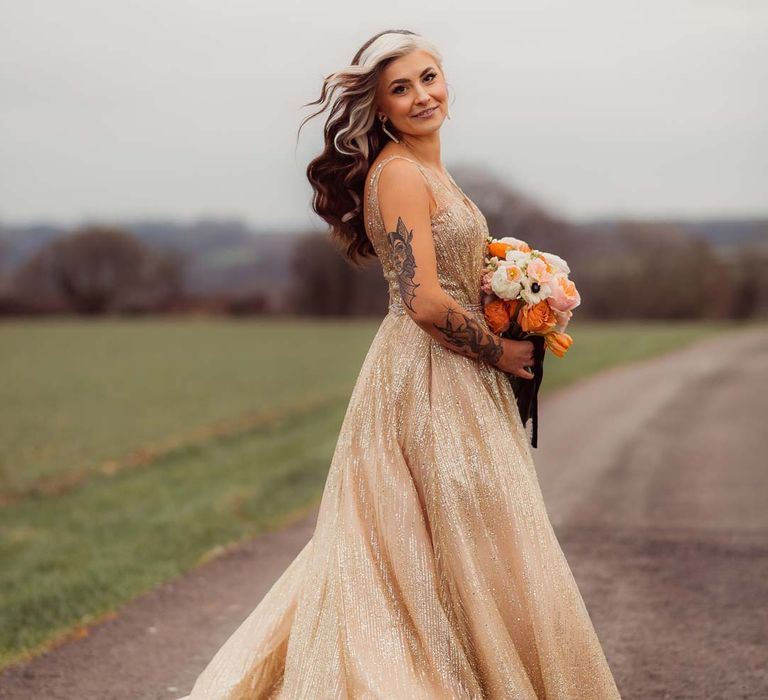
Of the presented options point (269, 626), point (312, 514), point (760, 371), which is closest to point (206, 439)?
point (312, 514)

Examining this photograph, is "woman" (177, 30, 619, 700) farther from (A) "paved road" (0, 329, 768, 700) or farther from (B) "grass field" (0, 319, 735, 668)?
(B) "grass field" (0, 319, 735, 668)

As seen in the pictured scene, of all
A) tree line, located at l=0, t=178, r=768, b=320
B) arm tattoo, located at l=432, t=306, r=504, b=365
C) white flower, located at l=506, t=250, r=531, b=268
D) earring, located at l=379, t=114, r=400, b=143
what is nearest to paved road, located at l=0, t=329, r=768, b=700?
arm tattoo, located at l=432, t=306, r=504, b=365

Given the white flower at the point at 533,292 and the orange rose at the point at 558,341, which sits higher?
the white flower at the point at 533,292

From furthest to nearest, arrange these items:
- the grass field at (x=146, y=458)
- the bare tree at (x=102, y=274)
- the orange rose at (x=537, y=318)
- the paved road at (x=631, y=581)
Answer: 1. the bare tree at (x=102, y=274)
2. the grass field at (x=146, y=458)
3. the paved road at (x=631, y=581)
4. the orange rose at (x=537, y=318)

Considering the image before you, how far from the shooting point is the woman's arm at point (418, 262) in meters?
3.57

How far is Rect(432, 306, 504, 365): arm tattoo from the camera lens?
3627mm

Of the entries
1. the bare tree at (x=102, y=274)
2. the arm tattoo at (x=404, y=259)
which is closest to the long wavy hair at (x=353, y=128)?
the arm tattoo at (x=404, y=259)

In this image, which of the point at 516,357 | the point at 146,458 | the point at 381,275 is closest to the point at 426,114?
the point at 516,357

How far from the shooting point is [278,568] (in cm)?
728

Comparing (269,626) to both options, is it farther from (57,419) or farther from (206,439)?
(57,419)

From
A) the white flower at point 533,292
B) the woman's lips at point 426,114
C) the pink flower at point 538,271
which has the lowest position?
the white flower at point 533,292

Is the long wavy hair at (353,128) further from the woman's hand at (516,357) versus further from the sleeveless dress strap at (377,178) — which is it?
the woman's hand at (516,357)

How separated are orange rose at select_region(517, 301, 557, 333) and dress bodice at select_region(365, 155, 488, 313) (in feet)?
0.66

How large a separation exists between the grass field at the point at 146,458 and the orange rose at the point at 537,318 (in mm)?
3376
